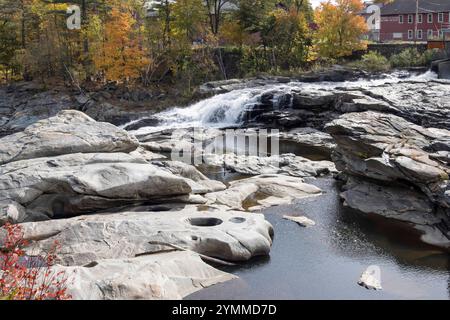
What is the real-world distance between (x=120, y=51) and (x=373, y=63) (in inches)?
816

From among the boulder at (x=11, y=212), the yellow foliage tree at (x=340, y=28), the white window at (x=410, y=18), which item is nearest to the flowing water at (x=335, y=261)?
the boulder at (x=11, y=212)

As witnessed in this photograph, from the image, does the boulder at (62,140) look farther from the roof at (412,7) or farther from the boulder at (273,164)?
the roof at (412,7)

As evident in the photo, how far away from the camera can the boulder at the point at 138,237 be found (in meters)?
12.2

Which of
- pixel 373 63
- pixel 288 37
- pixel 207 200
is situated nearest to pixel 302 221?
pixel 207 200

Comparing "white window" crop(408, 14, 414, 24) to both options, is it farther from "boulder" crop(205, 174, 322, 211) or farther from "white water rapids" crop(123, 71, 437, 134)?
"boulder" crop(205, 174, 322, 211)

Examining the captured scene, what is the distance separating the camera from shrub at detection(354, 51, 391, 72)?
39.8 metres

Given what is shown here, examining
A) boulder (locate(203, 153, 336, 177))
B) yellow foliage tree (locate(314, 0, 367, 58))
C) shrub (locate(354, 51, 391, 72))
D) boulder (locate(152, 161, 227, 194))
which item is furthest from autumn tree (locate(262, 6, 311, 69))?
boulder (locate(152, 161, 227, 194))

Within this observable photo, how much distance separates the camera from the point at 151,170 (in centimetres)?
1512

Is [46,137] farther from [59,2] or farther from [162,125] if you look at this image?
[59,2]

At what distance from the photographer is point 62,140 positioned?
16641mm

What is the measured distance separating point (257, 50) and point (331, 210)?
31.9 m

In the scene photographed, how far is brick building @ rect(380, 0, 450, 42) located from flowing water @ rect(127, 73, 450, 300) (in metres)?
46.5

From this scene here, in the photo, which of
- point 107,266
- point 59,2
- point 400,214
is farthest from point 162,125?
point 107,266

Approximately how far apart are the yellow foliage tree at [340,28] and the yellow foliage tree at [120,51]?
15541 millimetres
